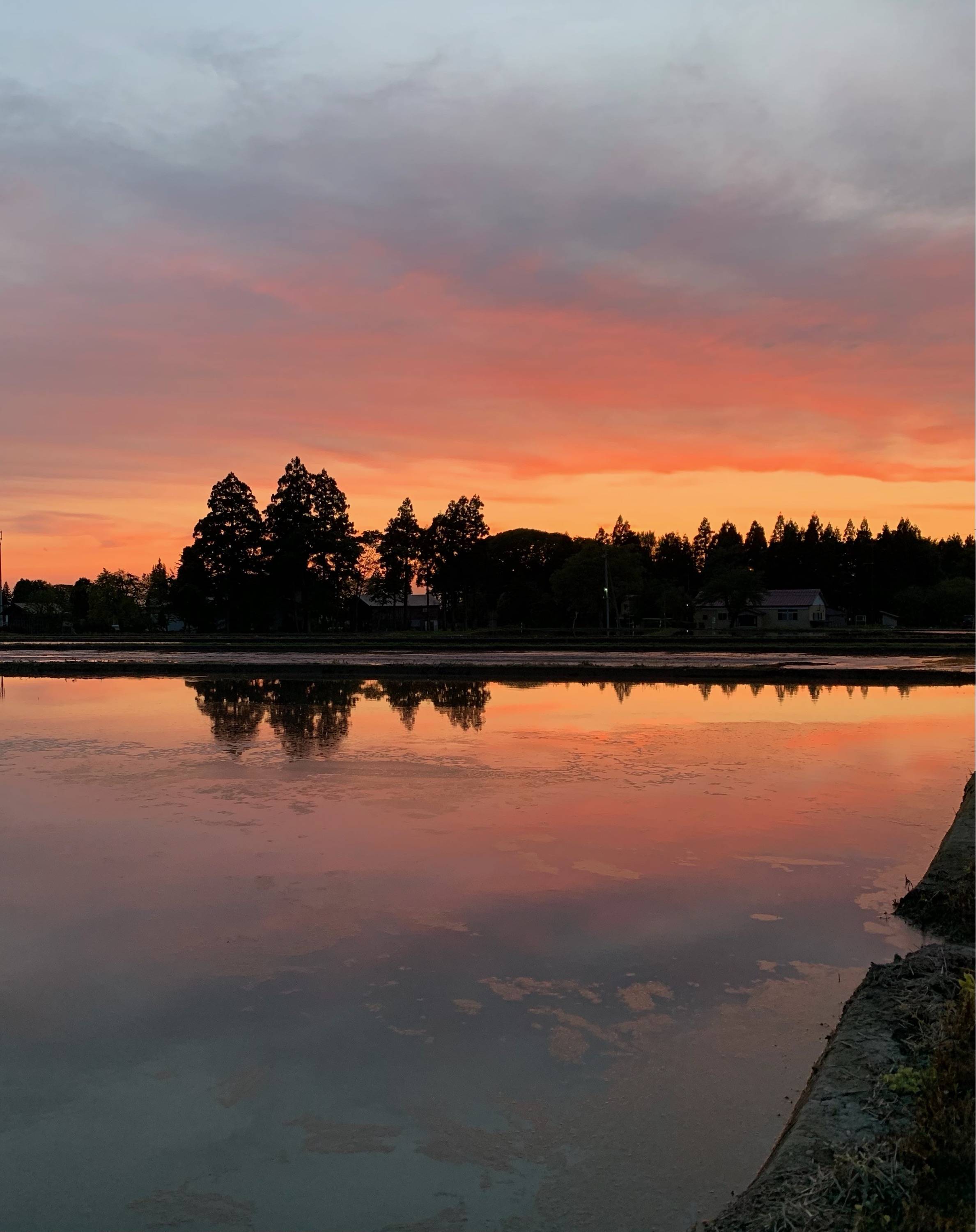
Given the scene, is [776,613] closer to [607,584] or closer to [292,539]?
[607,584]

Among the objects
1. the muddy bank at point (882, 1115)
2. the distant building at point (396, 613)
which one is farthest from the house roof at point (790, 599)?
the muddy bank at point (882, 1115)

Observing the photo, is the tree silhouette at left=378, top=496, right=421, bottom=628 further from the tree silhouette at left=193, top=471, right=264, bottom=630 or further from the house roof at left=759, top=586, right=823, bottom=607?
the house roof at left=759, top=586, right=823, bottom=607

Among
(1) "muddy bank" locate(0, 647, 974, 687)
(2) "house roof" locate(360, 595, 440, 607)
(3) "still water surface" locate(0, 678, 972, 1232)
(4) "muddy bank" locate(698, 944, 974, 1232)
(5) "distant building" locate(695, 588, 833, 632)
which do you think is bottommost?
(3) "still water surface" locate(0, 678, 972, 1232)

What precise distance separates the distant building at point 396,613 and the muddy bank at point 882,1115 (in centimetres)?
9806

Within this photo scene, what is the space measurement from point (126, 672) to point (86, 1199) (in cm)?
3861

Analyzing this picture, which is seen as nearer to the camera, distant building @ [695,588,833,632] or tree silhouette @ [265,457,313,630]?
tree silhouette @ [265,457,313,630]

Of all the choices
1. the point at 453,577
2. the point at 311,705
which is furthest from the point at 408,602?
the point at 311,705

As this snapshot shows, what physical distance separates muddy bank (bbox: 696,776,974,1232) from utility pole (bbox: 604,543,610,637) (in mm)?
63276

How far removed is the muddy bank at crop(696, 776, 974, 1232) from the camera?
13.2 feet

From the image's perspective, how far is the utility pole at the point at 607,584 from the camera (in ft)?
237

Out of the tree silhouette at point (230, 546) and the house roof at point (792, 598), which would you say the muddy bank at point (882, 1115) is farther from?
the house roof at point (792, 598)

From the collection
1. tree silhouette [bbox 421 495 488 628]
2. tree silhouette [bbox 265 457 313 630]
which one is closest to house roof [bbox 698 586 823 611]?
tree silhouette [bbox 421 495 488 628]

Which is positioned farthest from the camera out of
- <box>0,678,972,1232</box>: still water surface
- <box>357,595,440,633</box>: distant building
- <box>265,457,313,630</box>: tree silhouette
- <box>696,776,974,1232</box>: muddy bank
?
<box>357,595,440,633</box>: distant building

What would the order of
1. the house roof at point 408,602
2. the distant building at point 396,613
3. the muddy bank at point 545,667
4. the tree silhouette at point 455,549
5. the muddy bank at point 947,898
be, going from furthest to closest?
the house roof at point 408,602 → the distant building at point 396,613 → the tree silhouette at point 455,549 → the muddy bank at point 545,667 → the muddy bank at point 947,898
